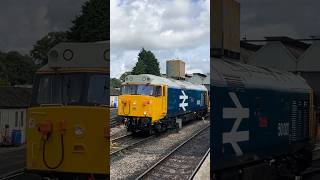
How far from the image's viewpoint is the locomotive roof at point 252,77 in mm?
2201

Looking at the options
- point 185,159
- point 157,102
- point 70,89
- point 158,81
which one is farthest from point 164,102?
point 70,89

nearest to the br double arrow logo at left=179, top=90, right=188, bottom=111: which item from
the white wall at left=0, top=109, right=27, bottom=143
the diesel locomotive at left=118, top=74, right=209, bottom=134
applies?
the diesel locomotive at left=118, top=74, right=209, bottom=134

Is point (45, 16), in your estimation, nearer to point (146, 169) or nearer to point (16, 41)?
point (16, 41)

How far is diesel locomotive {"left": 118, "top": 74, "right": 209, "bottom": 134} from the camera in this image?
78.6 inches

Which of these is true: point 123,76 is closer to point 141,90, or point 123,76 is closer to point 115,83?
point 115,83

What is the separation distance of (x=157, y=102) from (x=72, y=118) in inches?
17.9

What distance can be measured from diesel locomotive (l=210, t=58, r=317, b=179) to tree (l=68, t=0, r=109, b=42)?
1.69 ft

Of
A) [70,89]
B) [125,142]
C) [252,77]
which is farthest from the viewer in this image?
[252,77]

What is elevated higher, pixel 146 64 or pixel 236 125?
pixel 146 64

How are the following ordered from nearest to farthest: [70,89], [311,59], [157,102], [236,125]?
[70,89] → [157,102] → [236,125] → [311,59]

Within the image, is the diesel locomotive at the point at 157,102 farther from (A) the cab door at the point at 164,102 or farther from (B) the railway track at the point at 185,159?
(B) the railway track at the point at 185,159

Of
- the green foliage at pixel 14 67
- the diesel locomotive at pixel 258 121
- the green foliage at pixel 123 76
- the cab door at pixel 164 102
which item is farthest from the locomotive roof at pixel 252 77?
the green foliage at pixel 14 67

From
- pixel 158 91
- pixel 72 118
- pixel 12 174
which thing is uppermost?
pixel 158 91

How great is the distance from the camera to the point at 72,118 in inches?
80.9
